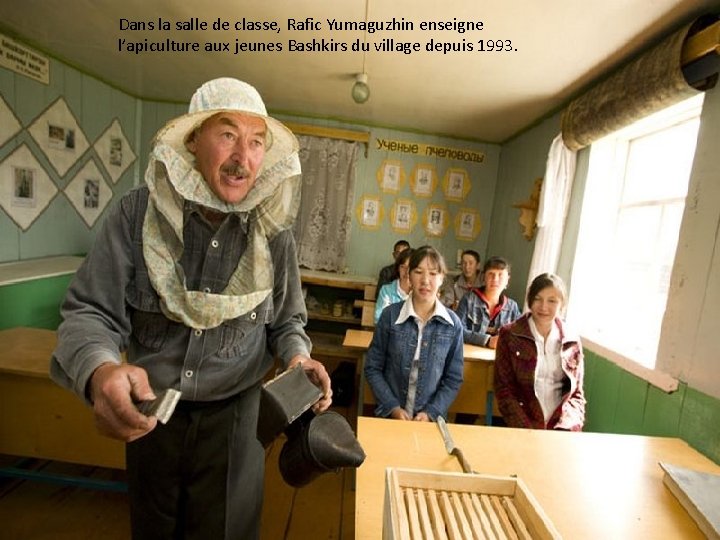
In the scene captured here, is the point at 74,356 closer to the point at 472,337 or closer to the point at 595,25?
the point at 472,337

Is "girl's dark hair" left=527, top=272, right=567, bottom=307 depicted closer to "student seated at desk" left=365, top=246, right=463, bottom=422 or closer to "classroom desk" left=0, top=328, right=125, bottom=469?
"student seated at desk" left=365, top=246, right=463, bottom=422

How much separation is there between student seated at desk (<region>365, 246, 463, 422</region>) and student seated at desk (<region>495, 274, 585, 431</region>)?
0.29 meters

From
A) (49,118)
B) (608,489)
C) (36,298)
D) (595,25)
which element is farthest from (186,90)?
(608,489)

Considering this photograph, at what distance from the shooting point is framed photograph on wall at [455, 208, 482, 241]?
4676mm

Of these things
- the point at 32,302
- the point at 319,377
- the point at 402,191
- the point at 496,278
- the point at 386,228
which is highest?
the point at 402,191

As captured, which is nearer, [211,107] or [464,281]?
[211,107]

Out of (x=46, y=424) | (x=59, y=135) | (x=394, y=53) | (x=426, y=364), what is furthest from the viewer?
(x=59, y=135)

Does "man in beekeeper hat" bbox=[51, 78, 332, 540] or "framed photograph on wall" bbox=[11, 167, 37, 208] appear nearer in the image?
"man in beekeeper hat" bbox=[51, 78, 332, 540]

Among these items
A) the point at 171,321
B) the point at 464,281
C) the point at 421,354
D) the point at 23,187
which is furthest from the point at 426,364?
the point at 23,187

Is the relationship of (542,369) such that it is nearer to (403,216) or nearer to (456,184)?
(403,216)

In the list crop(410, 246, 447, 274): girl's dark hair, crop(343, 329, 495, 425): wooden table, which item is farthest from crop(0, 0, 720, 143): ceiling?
crop(343, 329, 495, 425): wooden table

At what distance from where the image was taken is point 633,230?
248 cm

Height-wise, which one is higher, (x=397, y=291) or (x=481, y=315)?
(x=397, y=291)

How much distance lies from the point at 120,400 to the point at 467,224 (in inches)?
177
